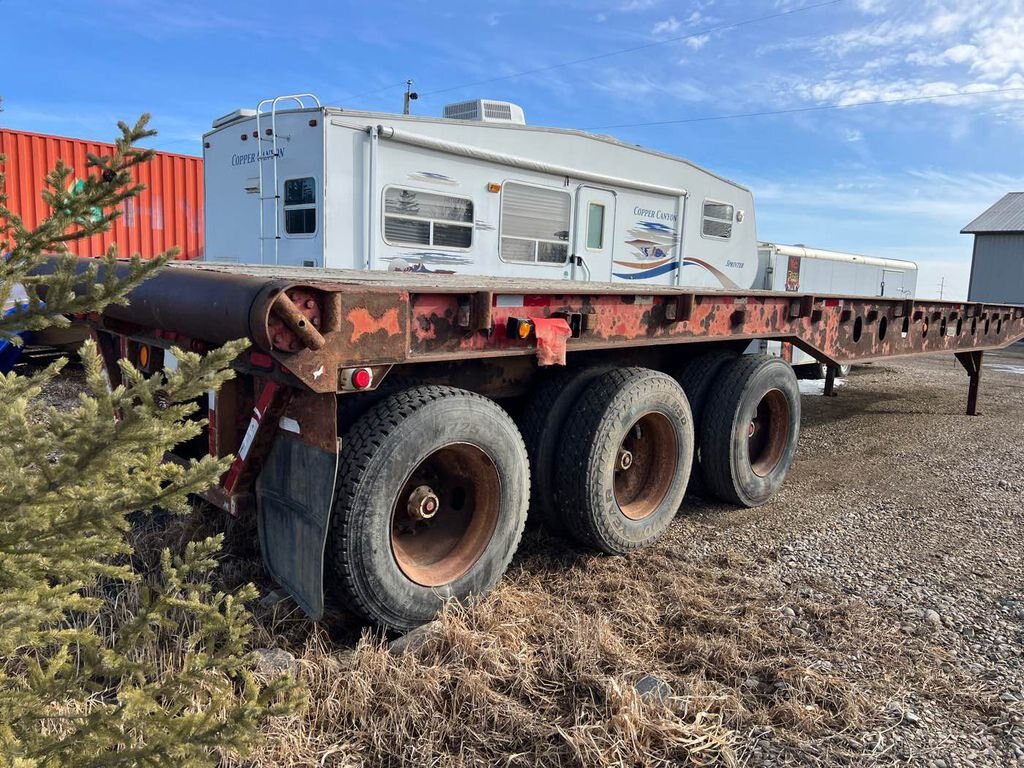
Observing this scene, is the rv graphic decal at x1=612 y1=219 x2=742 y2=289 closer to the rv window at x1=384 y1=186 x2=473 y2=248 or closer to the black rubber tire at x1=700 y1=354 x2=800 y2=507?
the rv window at x1=384 y1=186 x2=473 y2=248

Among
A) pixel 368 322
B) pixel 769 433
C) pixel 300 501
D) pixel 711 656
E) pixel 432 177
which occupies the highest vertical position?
pixel 432 177

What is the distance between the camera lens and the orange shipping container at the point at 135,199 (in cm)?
1084

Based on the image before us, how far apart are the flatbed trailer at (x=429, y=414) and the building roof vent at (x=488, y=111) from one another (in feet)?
13.3

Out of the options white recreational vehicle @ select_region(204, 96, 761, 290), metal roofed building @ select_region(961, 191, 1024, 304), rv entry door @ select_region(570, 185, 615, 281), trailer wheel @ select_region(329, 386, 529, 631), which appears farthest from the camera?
metal roofed building @ select_region(961, 191, 1024, 304)

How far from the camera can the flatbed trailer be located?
2.71m

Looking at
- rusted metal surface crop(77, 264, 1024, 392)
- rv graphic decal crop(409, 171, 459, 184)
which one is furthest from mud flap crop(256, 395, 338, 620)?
rv graphic decal crop(409, 171, 459, 184)

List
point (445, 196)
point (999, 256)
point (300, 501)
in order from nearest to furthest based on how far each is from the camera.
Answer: point (300, 501), point (445, 196), point (999, 256)

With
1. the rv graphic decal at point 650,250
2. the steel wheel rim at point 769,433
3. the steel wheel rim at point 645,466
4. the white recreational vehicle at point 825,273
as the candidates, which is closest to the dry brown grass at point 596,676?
the steel wheel rim at point 645,466

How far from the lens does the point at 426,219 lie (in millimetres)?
6547

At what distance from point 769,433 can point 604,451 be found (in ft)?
7.27

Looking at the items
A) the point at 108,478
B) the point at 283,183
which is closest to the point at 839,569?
the point at 108,478

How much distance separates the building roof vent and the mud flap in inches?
216

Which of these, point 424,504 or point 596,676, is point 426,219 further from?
point 596,676

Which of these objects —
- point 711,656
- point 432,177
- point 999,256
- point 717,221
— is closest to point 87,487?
point 711,656
